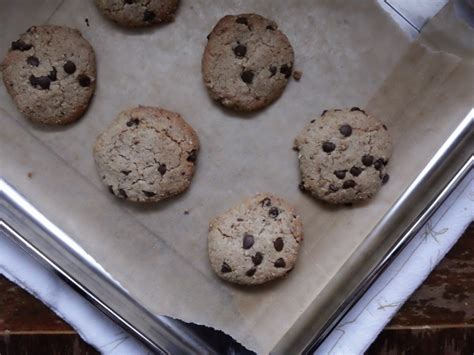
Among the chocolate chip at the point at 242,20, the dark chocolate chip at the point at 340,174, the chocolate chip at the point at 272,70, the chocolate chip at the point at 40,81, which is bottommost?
the chocolate chip at the point at 40,81

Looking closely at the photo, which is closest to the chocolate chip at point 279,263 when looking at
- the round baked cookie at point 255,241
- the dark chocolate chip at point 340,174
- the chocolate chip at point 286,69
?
the round baked cookie at point 255,241

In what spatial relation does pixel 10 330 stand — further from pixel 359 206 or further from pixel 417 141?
pixel 417 141

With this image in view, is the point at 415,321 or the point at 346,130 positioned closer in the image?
the point at 346,130

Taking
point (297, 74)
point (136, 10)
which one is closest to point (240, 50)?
point (297, 74)

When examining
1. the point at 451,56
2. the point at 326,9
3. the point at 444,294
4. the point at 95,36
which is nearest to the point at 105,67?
the point at 95,36

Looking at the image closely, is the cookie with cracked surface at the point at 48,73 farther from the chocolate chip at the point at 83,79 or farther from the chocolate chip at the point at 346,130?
the chocolate chip at the point at 346,130

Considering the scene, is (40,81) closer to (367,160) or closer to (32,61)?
(32,61)
